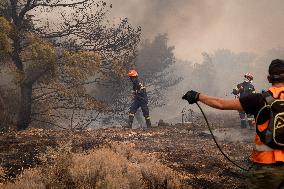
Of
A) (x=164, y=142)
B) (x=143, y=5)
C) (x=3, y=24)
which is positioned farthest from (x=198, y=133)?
(x=143, y=5)

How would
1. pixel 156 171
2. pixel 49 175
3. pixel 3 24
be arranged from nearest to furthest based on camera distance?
1. pixel 49 175
2. pixel 156 171
3. pixel 3 24

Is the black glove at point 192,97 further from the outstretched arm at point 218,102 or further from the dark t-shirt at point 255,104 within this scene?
the dark t-shirt at point 255,104

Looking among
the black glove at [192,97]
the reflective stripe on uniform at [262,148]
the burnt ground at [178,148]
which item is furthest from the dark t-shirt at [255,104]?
the burnt ground at [178,148]

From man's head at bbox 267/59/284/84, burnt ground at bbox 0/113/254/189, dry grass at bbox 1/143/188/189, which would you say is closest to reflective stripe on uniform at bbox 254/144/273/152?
man's head at bbox 267/59/284/84

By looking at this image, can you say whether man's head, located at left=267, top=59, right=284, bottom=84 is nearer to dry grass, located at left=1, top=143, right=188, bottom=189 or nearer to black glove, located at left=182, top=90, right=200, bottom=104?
black glove, located at left=182, top=90, right=200, bottom=104

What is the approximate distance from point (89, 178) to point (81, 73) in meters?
9.25

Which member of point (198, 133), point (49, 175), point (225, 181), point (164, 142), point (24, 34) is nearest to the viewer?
point (49, 175)

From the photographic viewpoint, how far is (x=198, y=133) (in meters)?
13.0

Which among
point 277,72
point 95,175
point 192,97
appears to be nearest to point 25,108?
point 95,175

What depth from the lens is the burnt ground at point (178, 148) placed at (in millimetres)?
6961

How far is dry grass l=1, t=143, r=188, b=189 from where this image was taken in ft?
15.7

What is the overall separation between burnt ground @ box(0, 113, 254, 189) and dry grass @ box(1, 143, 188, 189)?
758 mm

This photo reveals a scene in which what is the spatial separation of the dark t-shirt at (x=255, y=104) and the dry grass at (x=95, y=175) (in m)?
1.80

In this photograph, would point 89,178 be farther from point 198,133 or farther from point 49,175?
point 198,133
